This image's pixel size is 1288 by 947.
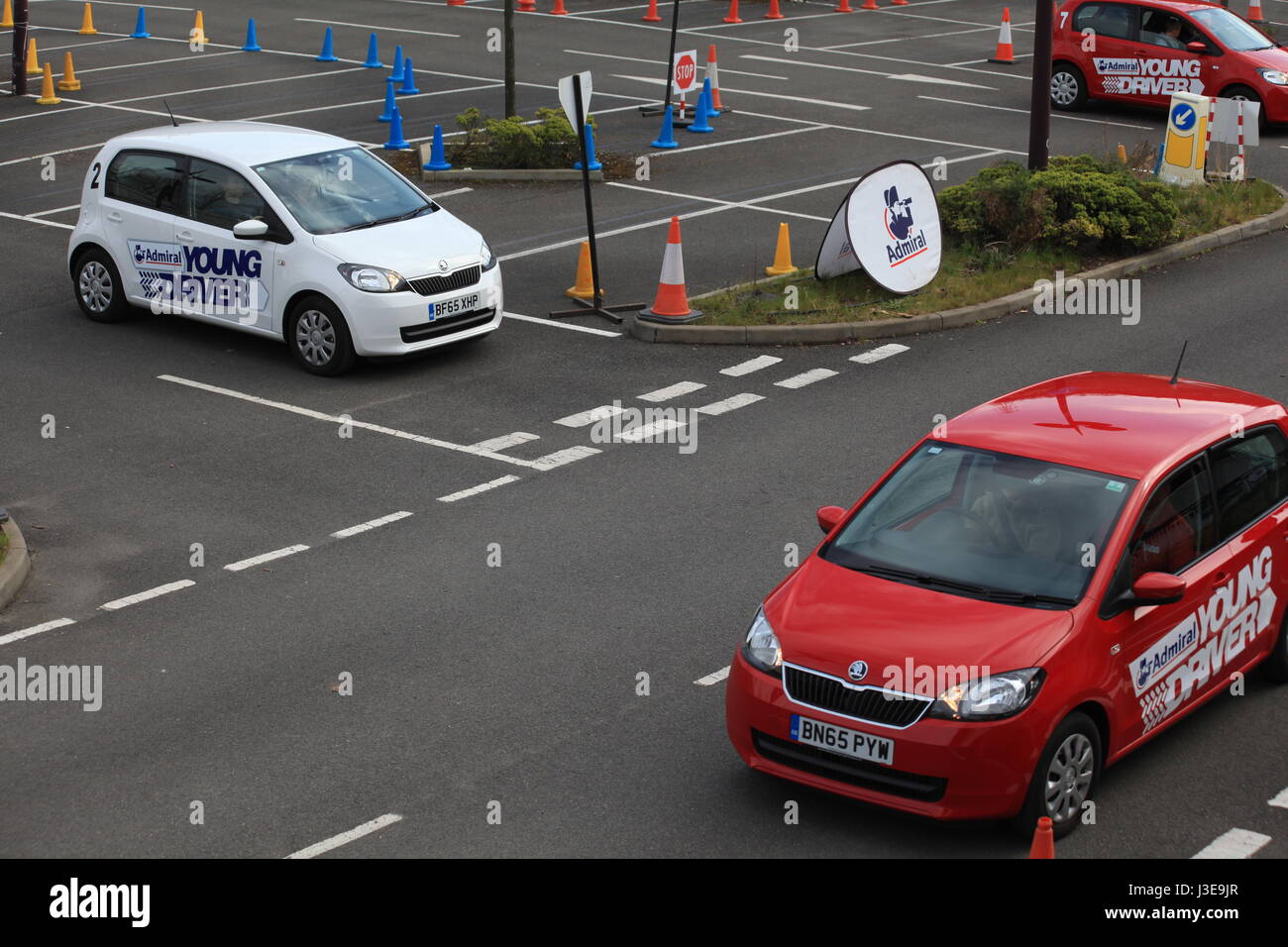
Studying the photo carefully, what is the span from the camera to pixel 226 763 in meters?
8.46

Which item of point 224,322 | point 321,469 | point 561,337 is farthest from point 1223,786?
point 224,322

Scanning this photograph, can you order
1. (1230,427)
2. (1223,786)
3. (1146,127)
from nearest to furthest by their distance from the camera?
(1223,786) → (1230,427) → (1146,127)

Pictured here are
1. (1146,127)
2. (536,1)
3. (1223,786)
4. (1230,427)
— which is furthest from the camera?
(536,1)

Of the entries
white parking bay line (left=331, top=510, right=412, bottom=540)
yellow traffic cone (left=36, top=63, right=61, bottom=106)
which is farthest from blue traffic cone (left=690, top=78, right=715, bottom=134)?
white parking bay line (left=331, top=510, right=412, bottom=540)

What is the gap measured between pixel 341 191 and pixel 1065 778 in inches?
396

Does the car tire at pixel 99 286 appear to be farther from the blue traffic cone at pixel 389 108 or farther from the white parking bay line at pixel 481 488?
the blue traffic cone at pixel 389 108

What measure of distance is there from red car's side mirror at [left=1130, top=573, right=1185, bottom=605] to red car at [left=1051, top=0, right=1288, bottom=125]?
63.6 ft

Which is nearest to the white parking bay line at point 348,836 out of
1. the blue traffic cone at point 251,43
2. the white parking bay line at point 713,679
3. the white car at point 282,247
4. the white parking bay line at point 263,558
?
the white parking bay line at point 713,679

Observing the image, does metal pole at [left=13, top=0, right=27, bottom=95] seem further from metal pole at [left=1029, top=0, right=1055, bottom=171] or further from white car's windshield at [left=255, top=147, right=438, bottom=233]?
metal pole at [left=1029, top=0, right=1055, bottom=171]

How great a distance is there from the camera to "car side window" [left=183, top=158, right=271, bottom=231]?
1554 centimetres

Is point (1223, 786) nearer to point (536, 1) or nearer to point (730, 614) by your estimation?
point (730, 614)

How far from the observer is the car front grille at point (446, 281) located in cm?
1504

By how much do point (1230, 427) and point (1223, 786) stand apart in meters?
1.80

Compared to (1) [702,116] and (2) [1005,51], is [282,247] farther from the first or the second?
(2) [1005,51]
